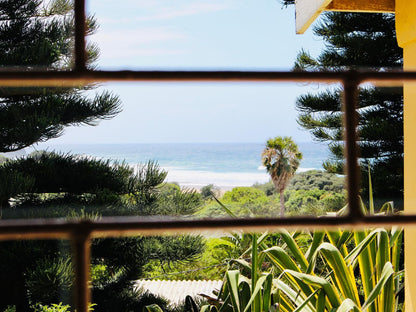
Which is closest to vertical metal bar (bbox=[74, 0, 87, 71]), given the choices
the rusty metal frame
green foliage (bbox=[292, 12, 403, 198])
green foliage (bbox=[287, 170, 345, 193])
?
the rusty metal frame

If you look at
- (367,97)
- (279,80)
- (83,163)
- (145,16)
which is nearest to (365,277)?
(279,80)

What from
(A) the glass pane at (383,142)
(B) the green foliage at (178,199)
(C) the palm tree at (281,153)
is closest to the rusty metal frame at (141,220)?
(B) the green foliage at (178,199)

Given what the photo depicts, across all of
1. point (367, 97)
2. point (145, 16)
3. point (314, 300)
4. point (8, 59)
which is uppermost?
point (145, 16)

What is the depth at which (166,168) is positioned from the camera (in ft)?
12.7

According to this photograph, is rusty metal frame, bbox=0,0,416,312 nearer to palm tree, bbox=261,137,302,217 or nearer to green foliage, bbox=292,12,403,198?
palm tree, bbox=261,137,302,217

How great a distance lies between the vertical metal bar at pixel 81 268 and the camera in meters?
0.17

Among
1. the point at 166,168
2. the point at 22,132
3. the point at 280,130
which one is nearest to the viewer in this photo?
the point at 22,132

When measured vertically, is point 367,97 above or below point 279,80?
above

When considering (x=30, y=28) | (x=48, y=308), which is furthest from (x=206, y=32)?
(x=48, y=308)

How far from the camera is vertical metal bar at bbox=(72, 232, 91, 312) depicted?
17cm

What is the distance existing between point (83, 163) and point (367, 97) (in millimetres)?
2237

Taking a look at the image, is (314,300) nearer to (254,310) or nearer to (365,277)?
(365,277)

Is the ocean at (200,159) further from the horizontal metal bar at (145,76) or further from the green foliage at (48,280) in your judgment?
the horizontal metal bar at (145,76)

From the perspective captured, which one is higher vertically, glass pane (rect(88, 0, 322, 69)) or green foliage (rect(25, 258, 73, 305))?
glass pane (rect(88, 0, 322, 69))
